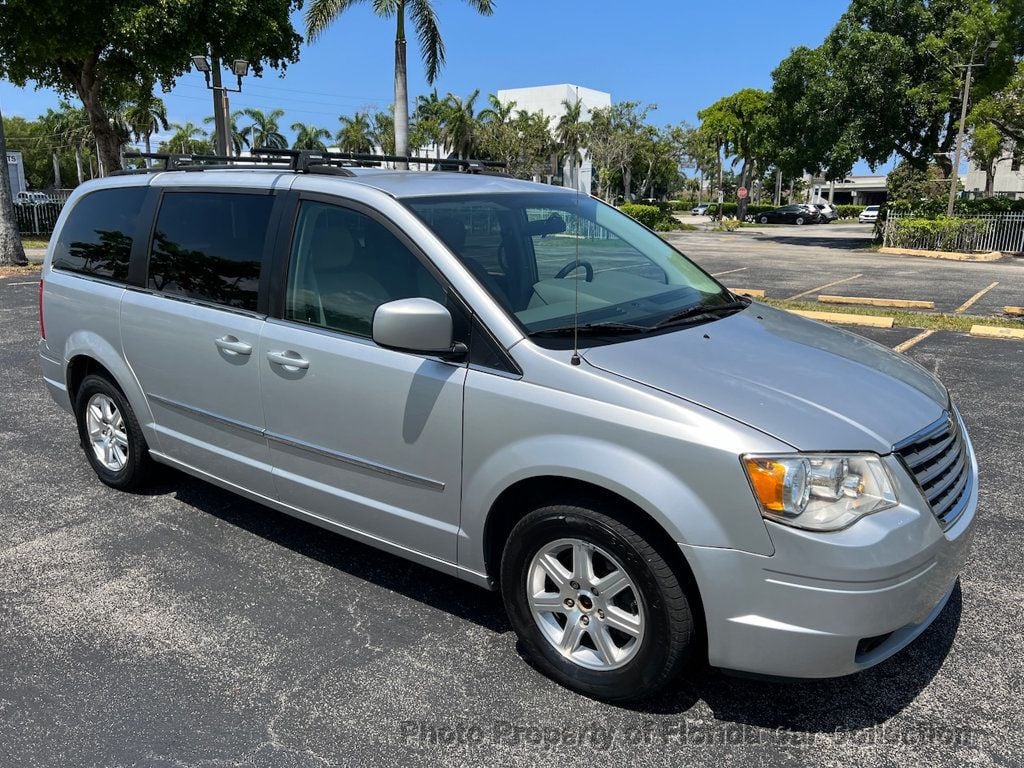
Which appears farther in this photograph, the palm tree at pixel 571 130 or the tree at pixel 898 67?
the palm tree at pixel 571 130

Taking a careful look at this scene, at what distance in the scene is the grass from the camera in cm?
1006

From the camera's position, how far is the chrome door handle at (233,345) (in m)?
3.67

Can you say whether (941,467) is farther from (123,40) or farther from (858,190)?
Result: (858,190)

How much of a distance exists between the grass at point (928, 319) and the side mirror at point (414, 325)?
8135 millimetres

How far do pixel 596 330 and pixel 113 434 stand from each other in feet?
10.7

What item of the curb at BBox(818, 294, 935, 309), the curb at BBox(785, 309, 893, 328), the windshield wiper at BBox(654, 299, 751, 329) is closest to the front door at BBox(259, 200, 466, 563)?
the windshield wiper at BBox(654, 299, 751, 329)

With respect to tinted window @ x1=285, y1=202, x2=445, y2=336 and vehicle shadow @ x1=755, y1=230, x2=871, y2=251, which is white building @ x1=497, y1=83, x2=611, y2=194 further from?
tinted window @ x1=285, y1=202, x2=445, y2=336

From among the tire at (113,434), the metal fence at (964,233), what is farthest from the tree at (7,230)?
the metal fence at (964,233)

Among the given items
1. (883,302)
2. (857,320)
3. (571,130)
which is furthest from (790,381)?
(571,130)

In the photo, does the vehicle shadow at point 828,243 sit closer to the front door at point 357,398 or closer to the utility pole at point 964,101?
the utility pole at point 964,101

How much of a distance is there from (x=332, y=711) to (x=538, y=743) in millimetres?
755

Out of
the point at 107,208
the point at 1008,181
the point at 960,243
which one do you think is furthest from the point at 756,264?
the point at 1008,181

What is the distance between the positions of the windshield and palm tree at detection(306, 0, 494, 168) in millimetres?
20682

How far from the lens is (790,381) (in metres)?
2.83
